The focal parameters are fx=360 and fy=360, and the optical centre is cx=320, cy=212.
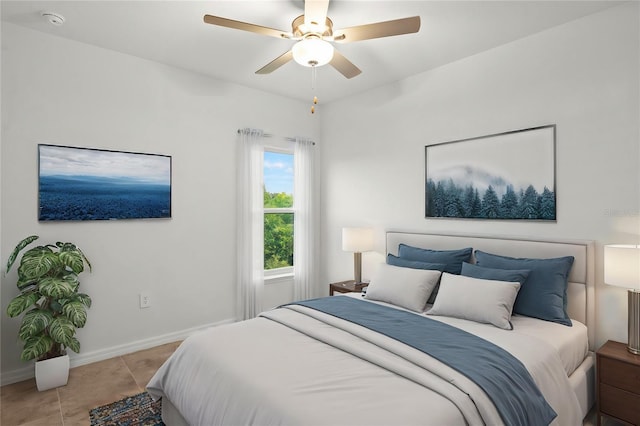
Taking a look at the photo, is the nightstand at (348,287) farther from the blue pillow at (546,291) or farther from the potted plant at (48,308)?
the potted plant at (48,308)

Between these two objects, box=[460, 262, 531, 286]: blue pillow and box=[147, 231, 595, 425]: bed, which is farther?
box=[460, 262, 531, 286]: blue pillow

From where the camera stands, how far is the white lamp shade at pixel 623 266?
2148 mm

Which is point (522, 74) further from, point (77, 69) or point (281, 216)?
point (77, 69)

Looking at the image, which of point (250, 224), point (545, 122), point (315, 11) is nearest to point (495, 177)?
point (545, 122)

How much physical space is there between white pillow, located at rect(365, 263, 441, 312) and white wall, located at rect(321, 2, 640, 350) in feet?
2.52

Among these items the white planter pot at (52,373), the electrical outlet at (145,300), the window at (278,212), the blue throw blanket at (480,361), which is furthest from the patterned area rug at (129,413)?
the window at (278,212)

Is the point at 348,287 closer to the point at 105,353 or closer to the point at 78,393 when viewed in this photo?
the point at 105,353

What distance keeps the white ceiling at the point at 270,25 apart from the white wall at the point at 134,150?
23cm

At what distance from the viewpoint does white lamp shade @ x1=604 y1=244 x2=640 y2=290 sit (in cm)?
215

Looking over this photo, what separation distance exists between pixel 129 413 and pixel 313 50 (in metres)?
2.62

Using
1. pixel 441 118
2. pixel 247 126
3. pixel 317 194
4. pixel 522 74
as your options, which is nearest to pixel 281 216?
pixel 317 194

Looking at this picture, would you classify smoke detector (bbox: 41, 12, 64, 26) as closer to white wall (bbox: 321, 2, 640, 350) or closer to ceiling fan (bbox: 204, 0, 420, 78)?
ceiling fan (bbox: 204, 0, 420, 78)

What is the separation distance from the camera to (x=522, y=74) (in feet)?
9.73

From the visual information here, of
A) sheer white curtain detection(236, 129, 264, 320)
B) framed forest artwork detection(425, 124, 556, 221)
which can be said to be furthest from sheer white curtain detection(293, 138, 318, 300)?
framed forest artwork detection(425, 124, 556, 221)
